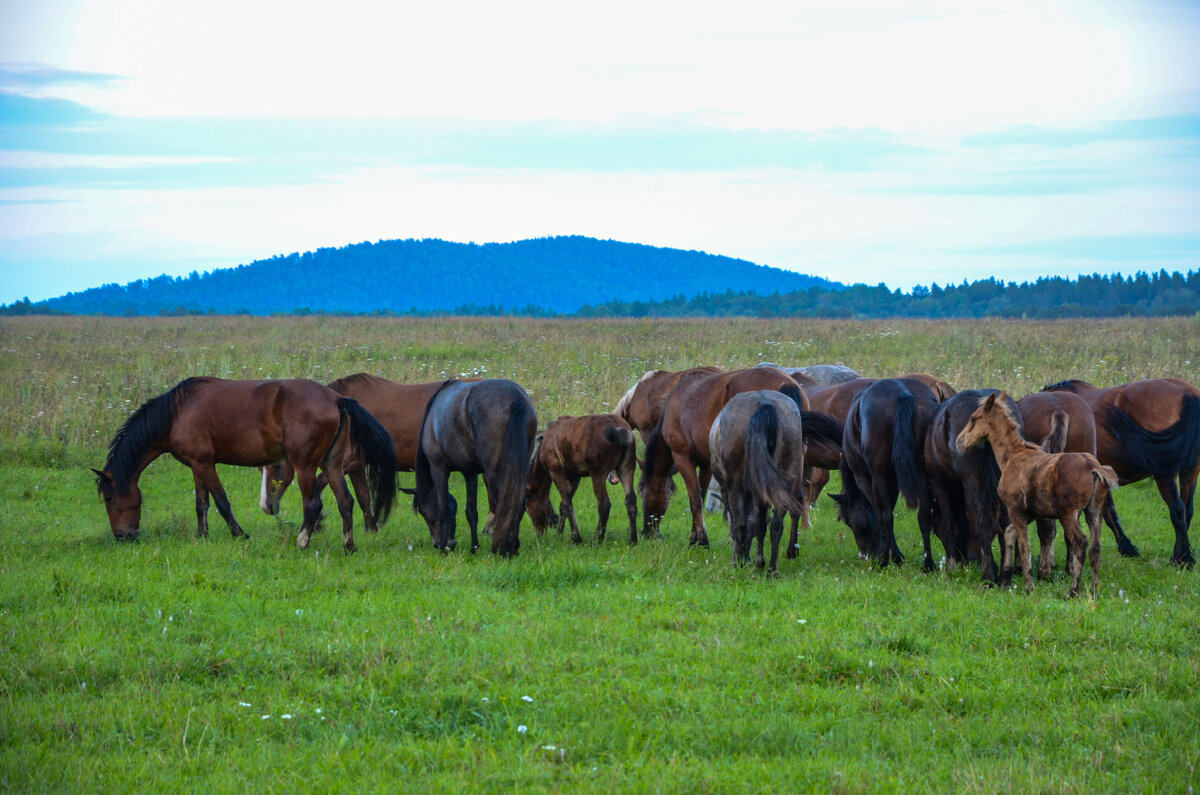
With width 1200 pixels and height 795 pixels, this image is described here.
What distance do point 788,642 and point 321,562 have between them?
484cm

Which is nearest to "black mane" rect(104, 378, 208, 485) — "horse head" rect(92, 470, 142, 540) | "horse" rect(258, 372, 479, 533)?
"horse head" rect(92, 470, 142, 540)

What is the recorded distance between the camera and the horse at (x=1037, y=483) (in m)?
7.38

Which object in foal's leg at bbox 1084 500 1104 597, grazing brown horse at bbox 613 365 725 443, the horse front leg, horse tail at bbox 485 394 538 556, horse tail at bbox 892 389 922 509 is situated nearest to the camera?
foal's leg at bbox 1084 500 1104 597

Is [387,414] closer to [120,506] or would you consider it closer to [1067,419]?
[120,506]

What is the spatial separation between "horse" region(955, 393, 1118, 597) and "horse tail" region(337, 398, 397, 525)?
235 inches

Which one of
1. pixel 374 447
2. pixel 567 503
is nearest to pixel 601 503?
pixel 567 503

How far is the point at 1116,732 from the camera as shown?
509 centimetres

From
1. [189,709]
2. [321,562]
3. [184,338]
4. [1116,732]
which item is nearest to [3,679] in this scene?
[189,709]

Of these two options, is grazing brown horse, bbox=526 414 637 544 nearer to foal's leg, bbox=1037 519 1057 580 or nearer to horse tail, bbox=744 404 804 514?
horse tail, bbox=744 404 804 514

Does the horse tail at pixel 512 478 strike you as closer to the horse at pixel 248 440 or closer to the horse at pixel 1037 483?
the horse at pixel 248 440

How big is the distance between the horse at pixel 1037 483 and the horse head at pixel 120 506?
8548 mm

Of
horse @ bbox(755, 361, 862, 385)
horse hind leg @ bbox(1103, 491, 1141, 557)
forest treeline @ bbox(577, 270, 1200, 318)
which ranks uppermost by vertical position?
forest treeline @ bbox(577, 270, 1200, 318)

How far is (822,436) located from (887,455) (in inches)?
31.5

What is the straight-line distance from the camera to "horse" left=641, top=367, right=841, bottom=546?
1109 cm
